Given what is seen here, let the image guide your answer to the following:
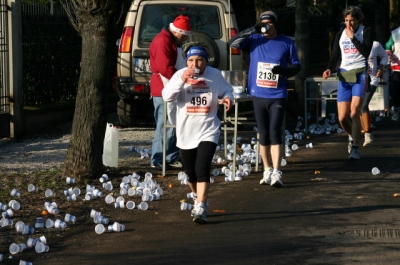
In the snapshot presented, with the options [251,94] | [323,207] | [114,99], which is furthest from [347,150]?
[114,99]

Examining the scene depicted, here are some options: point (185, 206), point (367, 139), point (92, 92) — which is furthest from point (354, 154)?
point (185, 206)

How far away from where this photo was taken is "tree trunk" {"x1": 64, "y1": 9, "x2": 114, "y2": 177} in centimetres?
1102

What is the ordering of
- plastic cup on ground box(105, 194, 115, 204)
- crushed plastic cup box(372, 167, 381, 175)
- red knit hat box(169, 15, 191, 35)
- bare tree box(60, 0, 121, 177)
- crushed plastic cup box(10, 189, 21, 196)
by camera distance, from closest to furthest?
plastic cup on ground box(105, 194, 115, 204), crushed plastic cup box(10, 189, 21, 196), red knit hat box(169, 15, 191, 35), bare tree box(60, 0, 121, 177), crushed plastic cup box(372, 167, 381, 175)

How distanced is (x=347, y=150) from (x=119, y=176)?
12.7ft

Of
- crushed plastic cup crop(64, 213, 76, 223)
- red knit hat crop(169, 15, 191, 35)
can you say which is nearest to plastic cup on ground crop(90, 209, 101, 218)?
crushed plastic cup crop(64, 213, 76, 223)

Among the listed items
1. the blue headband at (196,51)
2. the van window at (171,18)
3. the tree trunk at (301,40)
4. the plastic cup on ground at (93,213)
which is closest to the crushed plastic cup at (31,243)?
the plastic cup on ground at (93,213)

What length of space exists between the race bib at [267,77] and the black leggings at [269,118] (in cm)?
16

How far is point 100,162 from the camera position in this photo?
11.2m

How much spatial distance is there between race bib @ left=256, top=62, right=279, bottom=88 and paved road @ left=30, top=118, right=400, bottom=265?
1.12 meters

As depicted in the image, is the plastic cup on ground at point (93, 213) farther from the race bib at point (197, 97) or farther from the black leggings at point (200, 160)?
the race bib at point (197, 97)

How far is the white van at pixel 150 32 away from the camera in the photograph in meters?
15.4

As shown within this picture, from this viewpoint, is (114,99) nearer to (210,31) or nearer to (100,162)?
(210,31)

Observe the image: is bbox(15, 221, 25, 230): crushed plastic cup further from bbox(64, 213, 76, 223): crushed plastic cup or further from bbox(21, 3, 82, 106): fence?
bbox(21, 3, 82, 106): fence

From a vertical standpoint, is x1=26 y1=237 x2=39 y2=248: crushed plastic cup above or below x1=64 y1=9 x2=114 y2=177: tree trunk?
below
